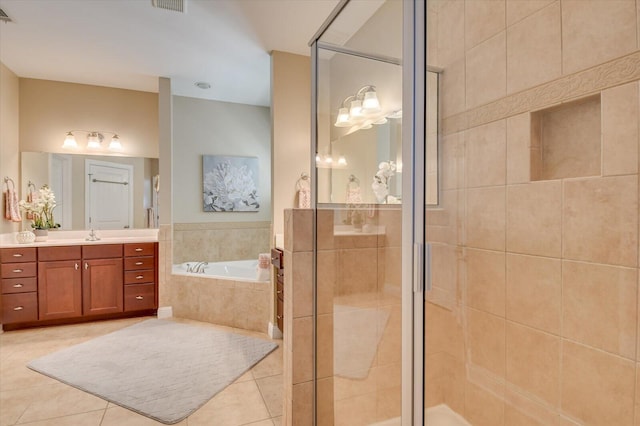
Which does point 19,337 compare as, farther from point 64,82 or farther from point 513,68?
point 513,68

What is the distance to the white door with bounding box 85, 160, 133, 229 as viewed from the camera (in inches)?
165

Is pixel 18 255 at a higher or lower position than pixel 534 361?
higher

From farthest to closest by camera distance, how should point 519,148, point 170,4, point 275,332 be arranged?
point 275,332, point 170,4, point 519,148

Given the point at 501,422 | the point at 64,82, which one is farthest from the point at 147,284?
the point at 501,422

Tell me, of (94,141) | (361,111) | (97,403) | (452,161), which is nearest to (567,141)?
(452,161)

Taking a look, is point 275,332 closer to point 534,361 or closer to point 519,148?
point 534,361

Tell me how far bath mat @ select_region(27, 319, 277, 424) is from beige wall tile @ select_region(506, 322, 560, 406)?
1807 mm

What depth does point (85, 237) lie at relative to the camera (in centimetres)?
415

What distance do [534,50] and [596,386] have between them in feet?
4.29

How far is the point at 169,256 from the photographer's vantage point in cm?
396

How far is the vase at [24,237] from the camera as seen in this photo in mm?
3633

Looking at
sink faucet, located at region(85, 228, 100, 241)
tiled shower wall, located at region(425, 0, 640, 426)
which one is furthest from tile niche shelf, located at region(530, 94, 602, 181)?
sink faucet, located at region(85, 228, 100, 241)

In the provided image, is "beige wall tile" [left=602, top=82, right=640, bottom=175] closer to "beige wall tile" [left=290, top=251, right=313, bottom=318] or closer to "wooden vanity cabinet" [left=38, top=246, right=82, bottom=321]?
"beige wall tile" [left=290, top=251, right=313, bottom=318]

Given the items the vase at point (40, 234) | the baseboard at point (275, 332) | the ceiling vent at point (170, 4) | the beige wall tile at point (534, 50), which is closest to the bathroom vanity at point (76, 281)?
the vase at point (40, 234)
